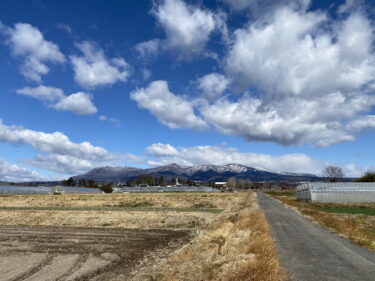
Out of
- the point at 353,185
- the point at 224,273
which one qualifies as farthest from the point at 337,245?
the point at 353,185

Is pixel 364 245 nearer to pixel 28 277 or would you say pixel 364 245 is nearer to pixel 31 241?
pixel 28 277

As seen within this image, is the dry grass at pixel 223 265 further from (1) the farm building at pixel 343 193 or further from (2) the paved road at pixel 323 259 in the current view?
(1) the farm building at pixel 343 193

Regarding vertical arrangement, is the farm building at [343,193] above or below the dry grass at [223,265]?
above

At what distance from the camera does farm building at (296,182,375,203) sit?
88.0 metres

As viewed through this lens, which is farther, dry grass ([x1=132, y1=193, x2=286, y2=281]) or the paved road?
the paved road

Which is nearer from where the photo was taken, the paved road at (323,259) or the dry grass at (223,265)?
the dry grass at (223,265)

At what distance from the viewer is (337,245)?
23.2m

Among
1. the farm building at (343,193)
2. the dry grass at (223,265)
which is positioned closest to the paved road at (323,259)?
the dry grass at (223,265)

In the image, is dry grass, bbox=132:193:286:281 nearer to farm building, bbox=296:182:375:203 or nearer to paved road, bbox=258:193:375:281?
paved road, bbox=258:193:375:281

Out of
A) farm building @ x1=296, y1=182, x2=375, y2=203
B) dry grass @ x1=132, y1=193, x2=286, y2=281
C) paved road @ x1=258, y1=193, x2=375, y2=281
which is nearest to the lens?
dry grass @ x1=132, y1=193, x2=286, y2=281

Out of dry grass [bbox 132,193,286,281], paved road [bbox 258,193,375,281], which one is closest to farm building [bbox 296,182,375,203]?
paved road [bbox 258,193,375,281]

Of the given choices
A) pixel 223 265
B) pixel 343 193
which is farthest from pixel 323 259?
pixel 343 193

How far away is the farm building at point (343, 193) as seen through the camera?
88.0 m

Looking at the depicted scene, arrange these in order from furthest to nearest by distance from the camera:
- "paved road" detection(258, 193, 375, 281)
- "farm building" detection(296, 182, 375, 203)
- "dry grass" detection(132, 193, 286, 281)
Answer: "farm building" detection(296, 182, 375, 203) → "paved road" detection(258, 193, 375, 281) → "dry grass" detection(132, 193, 286, 281)
